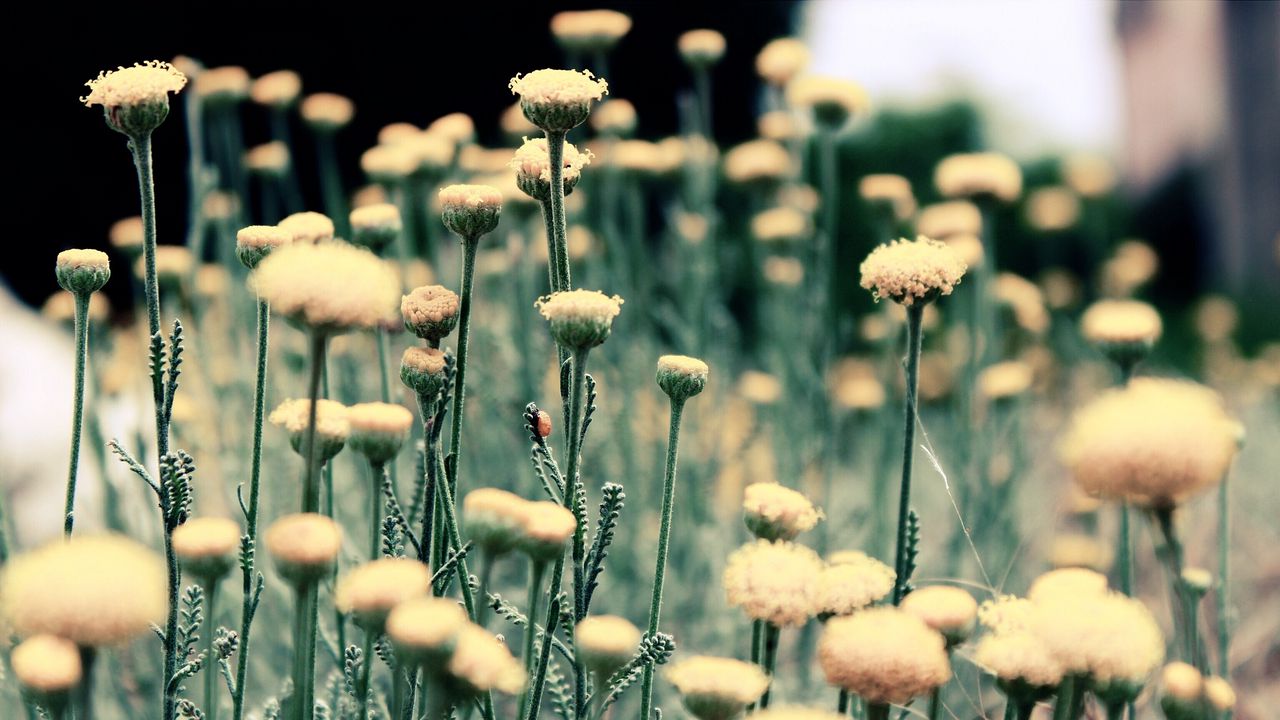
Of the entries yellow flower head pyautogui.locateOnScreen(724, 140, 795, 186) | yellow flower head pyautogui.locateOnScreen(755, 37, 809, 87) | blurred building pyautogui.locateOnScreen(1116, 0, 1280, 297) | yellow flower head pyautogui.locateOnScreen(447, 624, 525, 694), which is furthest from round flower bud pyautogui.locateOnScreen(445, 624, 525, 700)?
blurred building pyautogui.locateOnScreen(1116, 0, 1280, 297)

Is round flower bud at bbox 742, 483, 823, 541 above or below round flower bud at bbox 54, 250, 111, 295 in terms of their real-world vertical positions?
below

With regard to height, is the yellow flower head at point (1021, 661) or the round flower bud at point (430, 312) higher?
the round flower bud at point (430, 312)

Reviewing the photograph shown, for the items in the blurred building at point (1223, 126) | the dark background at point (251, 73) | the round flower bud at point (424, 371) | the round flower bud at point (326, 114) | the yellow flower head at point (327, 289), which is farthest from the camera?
the blurred building at point (1223, 126)

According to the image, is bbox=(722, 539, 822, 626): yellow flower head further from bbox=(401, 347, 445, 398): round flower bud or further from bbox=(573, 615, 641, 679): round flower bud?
bbox=(401, 347, 445, 398): round flower bud

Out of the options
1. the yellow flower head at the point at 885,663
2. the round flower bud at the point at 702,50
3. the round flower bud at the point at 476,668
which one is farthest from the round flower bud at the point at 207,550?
the round flower bud at the point at 702,50

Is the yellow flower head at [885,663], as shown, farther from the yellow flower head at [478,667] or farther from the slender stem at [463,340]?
the slender stem at [463,340]

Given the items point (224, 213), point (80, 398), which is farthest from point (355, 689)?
point (224, 213)
